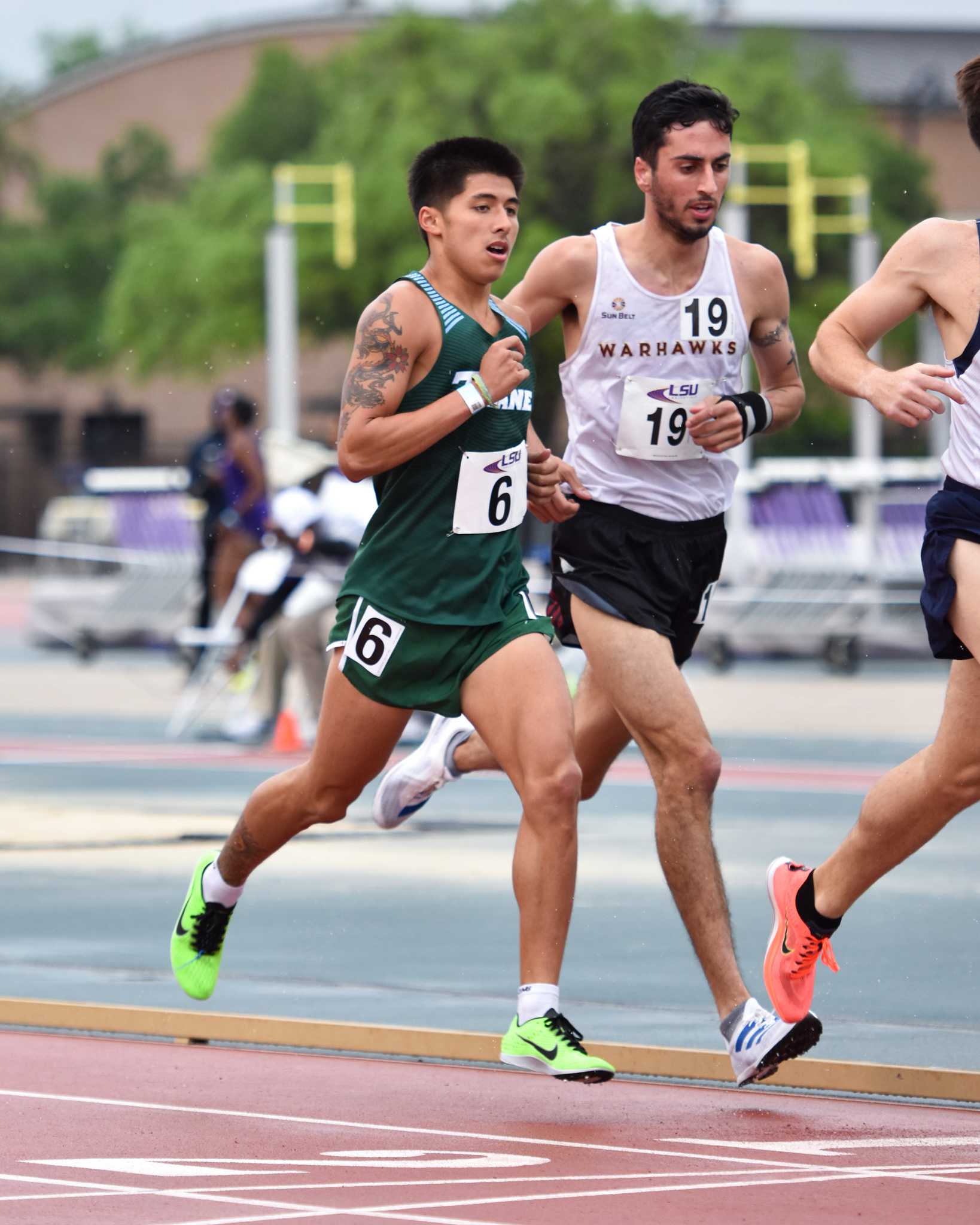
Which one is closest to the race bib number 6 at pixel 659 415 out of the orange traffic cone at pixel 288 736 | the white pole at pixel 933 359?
the orange traffic cone at pixel 288 736

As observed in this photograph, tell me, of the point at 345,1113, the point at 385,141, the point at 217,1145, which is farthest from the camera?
the point at 385,141

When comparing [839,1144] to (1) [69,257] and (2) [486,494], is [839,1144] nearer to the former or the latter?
(2) [486,494]

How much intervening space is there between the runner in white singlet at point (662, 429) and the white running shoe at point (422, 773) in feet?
2.20

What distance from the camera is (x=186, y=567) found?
21.7 m

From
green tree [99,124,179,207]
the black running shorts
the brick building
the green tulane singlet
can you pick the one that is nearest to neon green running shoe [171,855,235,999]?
the green tulane singlet

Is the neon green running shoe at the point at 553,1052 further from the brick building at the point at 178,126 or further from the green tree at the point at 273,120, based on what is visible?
the brick building at the point at 178,126

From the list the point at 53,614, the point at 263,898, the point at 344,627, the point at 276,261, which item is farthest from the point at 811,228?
the point at 344,627

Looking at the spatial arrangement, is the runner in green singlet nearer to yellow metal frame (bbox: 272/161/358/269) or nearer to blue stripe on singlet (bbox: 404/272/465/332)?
blue stripe on singlet (bbox: 404/272/465/332)

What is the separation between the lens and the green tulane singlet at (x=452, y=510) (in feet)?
19.4

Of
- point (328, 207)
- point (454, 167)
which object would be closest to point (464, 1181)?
point (454, 167)

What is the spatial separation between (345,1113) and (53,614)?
2008 centimetres

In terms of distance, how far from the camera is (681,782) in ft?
19.8

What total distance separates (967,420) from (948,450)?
0.63ft

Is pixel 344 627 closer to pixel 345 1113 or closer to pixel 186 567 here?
pixel 345 1113
